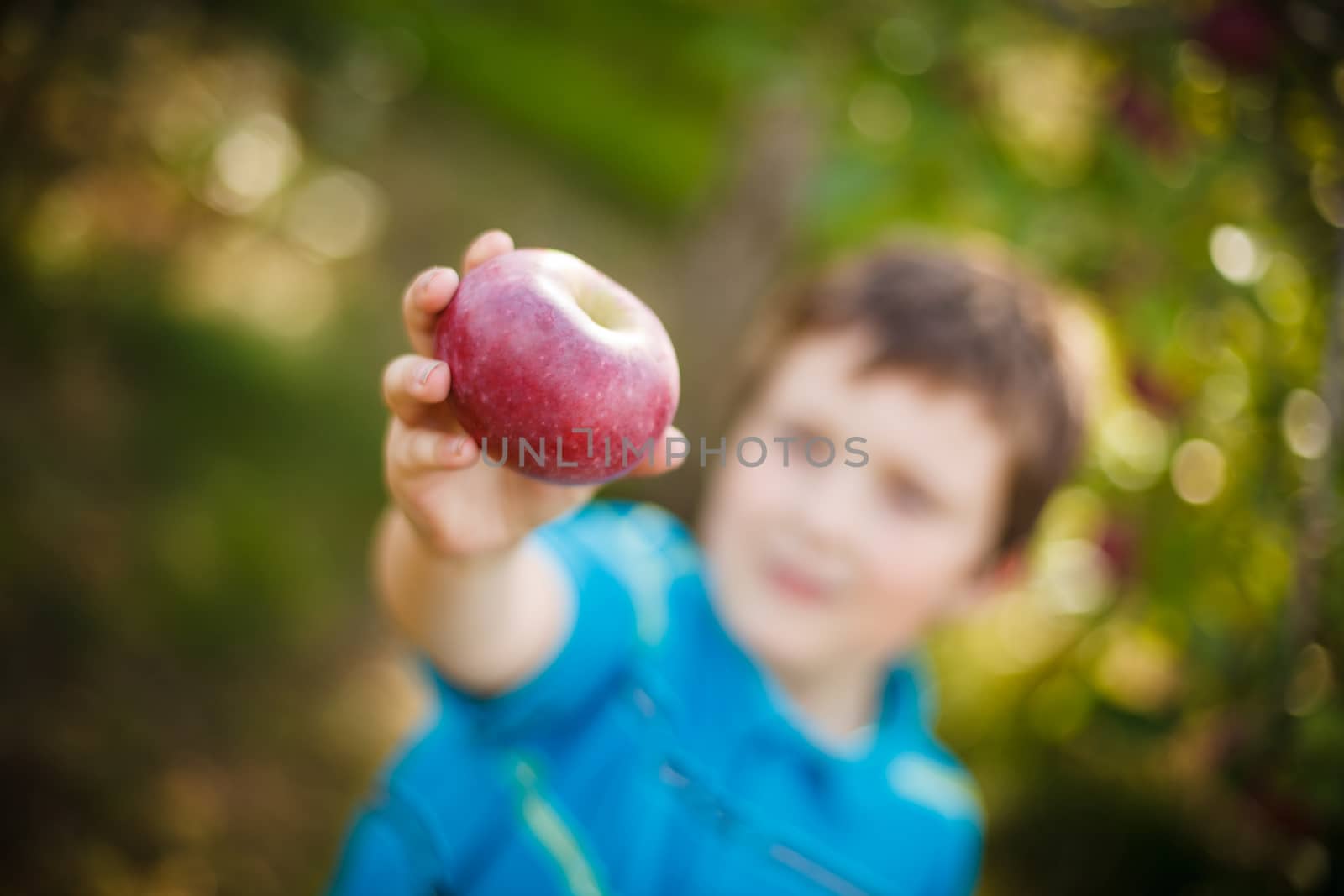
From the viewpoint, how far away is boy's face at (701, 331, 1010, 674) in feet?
4.12

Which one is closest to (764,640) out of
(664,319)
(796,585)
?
(796,585)

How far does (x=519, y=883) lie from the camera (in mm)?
1122

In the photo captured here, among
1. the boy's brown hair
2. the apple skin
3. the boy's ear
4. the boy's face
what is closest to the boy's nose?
the boy's face

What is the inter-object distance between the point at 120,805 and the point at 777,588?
6.18 ft

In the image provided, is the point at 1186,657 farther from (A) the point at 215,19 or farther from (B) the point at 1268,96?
(A) the point at 215,19

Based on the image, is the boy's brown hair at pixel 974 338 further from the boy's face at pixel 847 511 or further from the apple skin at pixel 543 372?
the apple skin at pixel 543 372

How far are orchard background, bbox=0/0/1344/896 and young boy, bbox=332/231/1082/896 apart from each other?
12.5 inches

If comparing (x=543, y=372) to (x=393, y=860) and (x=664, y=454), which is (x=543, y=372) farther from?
(x=393, y=860)

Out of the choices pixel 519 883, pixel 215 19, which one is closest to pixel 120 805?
pixel 519 883

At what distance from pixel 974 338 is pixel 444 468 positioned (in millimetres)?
986

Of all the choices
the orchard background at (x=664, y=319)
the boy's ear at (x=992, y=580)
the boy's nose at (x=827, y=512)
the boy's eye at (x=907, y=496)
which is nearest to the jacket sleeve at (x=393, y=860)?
the boy's nose at (x=827, y=512)

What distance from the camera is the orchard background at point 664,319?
1.55 m

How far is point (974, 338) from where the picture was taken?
141cm

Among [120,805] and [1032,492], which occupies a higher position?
[1032,492]
